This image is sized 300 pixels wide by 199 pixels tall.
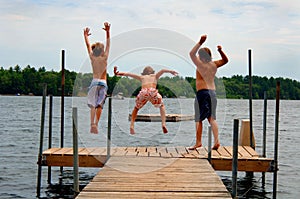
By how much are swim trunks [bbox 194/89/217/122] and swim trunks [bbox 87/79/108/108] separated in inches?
70.9

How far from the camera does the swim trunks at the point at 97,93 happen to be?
10.1 meters

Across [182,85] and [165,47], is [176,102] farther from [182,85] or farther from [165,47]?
[165,47]

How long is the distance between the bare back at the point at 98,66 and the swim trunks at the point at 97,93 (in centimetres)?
10

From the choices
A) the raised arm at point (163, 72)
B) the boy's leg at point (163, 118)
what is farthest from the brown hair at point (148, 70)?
the boy's leg at point (163, 118)

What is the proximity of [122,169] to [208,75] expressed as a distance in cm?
247

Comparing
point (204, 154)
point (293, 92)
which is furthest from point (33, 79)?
point (204, 154)

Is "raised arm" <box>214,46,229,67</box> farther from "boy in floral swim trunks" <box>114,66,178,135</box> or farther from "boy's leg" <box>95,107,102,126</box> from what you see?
"boy's leg" <box>95,107,102,126</box>

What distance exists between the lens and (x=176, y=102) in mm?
9961

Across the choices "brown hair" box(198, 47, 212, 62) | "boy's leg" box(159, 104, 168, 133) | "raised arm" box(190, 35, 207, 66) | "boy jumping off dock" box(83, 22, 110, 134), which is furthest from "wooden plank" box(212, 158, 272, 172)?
"boy jumping off dock" box(83, 22, 110, 134)

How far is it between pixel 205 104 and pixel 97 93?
2.20 meters

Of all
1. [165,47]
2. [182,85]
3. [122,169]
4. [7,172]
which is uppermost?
[165,47]

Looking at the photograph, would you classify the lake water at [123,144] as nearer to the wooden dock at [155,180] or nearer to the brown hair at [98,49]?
the wooden dock at [155,180]

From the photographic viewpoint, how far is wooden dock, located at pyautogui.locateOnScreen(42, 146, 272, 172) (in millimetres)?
11586

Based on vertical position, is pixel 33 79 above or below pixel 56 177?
above
